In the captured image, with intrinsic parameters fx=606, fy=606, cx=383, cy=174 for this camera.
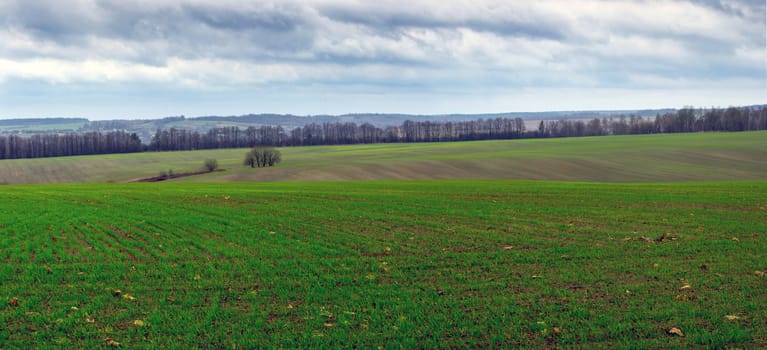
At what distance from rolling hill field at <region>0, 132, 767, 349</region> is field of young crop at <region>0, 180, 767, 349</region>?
56mm

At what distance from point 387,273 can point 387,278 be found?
46 centimetres

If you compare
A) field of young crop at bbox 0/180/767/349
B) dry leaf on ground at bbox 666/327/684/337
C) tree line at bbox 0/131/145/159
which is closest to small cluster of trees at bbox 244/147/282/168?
field of young crop at bbox 0/180/767/349

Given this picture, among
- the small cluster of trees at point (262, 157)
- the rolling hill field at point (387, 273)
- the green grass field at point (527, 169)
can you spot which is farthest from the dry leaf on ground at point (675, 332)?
the small cluster of trees at point (262, 157)

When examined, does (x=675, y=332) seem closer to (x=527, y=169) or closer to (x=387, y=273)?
(x=387, y=273)

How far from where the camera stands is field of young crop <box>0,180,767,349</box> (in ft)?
34.7

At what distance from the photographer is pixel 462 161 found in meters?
88.7

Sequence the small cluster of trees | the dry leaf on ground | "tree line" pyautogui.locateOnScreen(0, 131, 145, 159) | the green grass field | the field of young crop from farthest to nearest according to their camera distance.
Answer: "tree line" pyautogui.locateOnScreen(0, 131, 145, 159), the small cluster of trees, the green grass field, the field of young crop, the dry leaf on ground

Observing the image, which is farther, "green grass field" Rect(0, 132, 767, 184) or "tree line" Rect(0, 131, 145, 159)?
"tree line" Rect(0, 131, 145, 159)

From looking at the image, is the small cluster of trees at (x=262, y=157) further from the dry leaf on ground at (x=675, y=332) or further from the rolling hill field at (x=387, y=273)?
the dry leaf on ground at (x=675, y=332)

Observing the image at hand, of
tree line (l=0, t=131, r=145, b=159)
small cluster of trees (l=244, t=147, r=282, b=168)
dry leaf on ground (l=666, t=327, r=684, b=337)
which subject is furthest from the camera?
tree line (l=0, t=131, r=145, b=159)

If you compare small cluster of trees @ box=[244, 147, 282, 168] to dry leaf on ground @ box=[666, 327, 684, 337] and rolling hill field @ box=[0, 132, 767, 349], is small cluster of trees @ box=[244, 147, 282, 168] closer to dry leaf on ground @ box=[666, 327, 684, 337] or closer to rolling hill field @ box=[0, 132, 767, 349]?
rolling hill field @ box=[0, 132, 767, 349]

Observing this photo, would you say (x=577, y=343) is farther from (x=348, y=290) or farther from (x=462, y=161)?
(x=462, y=161)

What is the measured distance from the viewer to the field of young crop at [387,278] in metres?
10.6

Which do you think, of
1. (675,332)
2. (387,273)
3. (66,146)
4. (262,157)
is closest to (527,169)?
(262,157)
